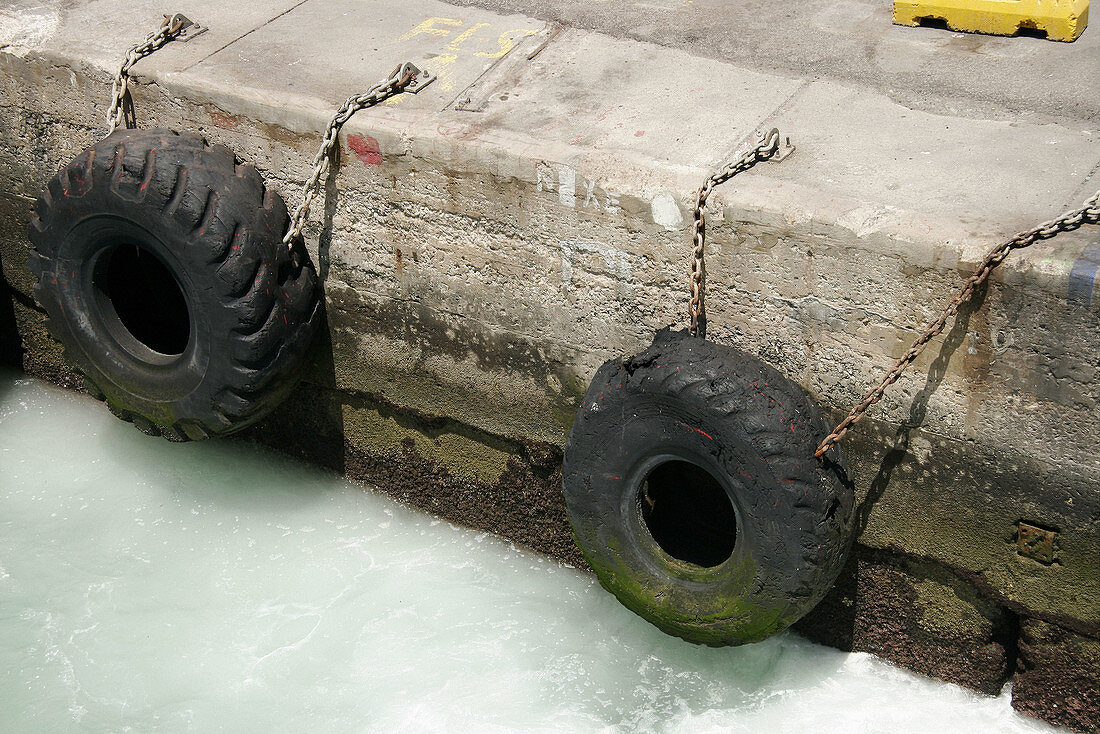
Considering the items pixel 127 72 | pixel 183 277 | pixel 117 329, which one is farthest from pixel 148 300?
pixel 127 72

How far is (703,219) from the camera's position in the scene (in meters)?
3.18

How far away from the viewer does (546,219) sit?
3.47 m

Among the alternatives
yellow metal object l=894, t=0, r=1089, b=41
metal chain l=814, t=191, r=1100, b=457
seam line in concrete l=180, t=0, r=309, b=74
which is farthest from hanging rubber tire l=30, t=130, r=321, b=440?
yellow metal object l=894, t=0, r=1089, b=41

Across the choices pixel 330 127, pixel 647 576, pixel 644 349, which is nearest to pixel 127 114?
pixel 330 127

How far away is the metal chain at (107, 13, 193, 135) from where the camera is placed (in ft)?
13.1

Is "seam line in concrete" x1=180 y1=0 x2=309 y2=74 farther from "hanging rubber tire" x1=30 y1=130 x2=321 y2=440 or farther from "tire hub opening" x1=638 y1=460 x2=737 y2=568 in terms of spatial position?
"tire hub opening" x1=638 y1=460 x2=737 y2=568

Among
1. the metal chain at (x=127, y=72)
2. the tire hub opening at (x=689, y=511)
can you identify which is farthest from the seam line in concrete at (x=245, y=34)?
the tire hub opening at (x=689, y=511)

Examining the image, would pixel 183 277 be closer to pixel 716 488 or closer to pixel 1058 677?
pixel 716 488

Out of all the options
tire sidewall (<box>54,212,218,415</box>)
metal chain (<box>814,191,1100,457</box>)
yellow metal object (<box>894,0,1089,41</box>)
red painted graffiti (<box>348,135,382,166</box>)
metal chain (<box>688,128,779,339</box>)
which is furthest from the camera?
yellow metal object (<box>894,0,1089,41</box>)

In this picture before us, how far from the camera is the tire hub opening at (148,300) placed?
171 inches

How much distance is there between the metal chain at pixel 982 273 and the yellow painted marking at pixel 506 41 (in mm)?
2009

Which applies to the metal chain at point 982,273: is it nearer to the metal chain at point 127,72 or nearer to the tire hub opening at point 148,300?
the tire hub opening at point 148,300

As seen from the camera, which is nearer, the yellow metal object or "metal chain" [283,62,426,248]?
"metal chain" [283,62,426,248]

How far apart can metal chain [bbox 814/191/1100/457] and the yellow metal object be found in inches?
53.1
